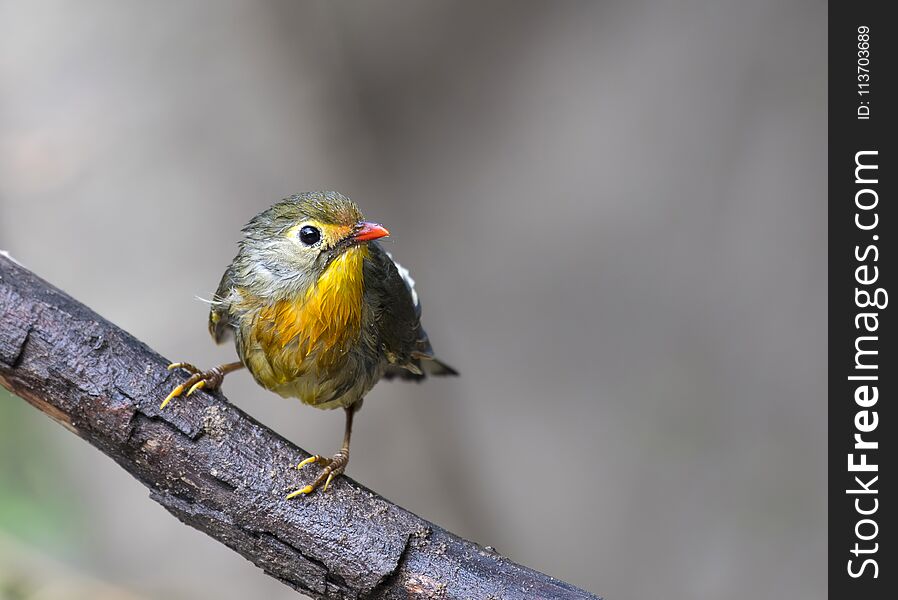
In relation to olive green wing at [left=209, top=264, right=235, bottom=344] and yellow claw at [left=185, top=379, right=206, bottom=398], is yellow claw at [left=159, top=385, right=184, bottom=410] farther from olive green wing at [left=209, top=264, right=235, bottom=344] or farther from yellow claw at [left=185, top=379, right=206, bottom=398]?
olive green wing at [left=209, top=264, right=235, bottom=344]

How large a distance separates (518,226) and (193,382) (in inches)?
164

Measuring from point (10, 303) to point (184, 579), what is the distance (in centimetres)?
363

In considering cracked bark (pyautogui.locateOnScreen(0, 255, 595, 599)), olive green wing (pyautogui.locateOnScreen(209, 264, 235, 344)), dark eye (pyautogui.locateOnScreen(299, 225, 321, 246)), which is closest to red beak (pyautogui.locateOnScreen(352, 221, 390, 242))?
dark eye (pyautogui.locateOnScreen(299, 225, 321, 246))

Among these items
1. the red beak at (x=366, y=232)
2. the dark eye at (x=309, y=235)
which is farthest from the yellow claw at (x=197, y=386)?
the red beak at (x=366, y=232)

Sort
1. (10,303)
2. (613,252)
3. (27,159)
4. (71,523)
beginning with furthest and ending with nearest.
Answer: (613,252), (27,159), (71,523), (10,303)

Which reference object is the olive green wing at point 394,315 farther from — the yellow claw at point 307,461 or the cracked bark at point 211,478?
the cracked bark at point 211,478

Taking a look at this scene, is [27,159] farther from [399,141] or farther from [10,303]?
[10,303]

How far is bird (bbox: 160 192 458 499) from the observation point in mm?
3076

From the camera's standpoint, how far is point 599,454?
6.66 m

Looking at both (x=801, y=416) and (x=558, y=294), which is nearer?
(x=801, y=416)

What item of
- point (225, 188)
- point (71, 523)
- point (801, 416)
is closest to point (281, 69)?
point (225, 188)

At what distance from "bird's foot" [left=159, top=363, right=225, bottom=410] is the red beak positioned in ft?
2.27

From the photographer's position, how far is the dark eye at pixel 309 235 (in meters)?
3.09

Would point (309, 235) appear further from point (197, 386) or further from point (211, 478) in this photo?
point (211, 478)
